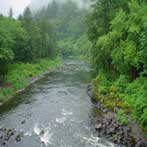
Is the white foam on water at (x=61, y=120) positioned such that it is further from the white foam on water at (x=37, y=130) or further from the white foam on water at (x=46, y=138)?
the white foam on water at (x=46, y=138)

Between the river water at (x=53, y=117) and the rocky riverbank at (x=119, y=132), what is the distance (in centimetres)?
105

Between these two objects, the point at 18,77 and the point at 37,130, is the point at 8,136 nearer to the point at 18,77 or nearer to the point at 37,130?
the point at 37,130

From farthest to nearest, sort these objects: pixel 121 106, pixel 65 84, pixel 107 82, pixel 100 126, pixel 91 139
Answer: pixel 65 84 → pixel 107 82 → pixel 121 106 → pixel 100 126 → pixel 91 139

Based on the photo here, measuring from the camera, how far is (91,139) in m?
29.7

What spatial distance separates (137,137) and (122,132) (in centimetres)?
204

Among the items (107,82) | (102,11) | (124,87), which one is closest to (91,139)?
(124,87)

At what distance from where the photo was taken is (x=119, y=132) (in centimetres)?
3077

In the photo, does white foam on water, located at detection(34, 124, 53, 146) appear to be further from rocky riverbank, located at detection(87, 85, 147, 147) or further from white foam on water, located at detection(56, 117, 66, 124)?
rocky riverbank, located at detection(87, 85, 147, 147)

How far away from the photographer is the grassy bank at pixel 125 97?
94.6ft

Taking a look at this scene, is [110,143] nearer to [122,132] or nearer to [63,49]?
[122,132]

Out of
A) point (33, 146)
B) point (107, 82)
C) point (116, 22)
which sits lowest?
point (33, 146)

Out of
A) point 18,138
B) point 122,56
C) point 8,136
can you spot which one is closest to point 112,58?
point 122,56

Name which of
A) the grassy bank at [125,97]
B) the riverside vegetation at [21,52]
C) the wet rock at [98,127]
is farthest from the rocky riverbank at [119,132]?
the riverside vegetation at [21,52]

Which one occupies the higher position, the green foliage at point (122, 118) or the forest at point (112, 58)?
the forest at point (112, 58)
